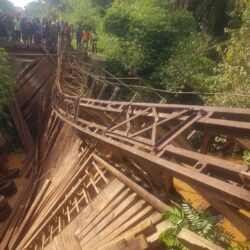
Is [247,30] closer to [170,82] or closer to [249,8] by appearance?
[249,8]

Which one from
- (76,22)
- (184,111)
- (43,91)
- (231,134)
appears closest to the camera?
(231,134)

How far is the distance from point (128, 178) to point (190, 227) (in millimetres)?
1624

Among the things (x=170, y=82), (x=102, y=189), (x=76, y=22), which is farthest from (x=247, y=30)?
(x=76, y=22)

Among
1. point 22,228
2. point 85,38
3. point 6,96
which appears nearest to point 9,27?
point 85,38

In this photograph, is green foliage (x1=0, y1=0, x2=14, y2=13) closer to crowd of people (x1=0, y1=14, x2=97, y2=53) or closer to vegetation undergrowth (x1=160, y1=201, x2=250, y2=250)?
crowd of people (x1=0, y1=14, x2=97, y2=53)

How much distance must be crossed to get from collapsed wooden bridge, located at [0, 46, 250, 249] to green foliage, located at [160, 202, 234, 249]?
0.13 metres

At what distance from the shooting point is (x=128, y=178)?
524 cm

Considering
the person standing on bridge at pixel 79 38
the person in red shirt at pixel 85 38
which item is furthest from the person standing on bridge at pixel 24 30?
the person in red shirt at pixel 85 38

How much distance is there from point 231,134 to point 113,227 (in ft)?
6.83

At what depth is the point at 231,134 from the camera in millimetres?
3936

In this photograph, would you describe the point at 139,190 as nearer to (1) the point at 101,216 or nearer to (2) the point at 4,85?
(1) the point at 101,216

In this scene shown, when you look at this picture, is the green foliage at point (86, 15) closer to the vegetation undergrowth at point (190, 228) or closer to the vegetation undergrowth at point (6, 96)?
the vegetation undergrowth at point (6, 96)

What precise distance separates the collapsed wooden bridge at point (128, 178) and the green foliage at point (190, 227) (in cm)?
13

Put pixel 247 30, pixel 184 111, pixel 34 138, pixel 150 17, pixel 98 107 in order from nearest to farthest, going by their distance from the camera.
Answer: pixel 184 111
pixel 98 107
pixel 247 30
pixel 34 138
pixel 150 17
